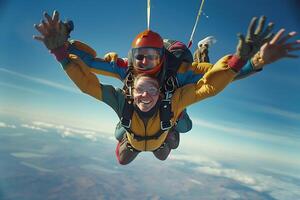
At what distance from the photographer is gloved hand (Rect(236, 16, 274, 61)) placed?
237cm

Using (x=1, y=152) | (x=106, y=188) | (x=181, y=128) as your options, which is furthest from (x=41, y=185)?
(x=181, y=128)

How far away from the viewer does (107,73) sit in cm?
419

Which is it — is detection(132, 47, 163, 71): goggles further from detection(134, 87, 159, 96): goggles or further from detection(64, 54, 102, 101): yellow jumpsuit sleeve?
detection(64, 54, 102, 101): yellow jumpsuit sleeve

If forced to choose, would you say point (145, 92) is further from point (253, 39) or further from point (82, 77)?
point (253, 39)

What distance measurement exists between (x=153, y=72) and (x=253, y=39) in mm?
1174

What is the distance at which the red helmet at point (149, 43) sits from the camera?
326cm

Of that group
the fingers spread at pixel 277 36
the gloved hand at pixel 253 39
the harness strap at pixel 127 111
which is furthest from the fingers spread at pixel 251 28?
the harness strap at pixel 127 111

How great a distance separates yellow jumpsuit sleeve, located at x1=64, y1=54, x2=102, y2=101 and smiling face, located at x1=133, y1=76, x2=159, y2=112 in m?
0.42

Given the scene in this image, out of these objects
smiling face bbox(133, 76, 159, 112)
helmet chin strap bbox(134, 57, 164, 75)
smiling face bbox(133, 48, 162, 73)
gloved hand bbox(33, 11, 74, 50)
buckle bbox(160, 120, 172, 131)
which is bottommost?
buckle bbox(160, 120, 172, 131)

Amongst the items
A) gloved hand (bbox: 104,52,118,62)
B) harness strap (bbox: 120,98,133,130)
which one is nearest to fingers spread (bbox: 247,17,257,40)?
harness strap (bbox: 120,98,133,130)

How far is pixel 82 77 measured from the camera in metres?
3.10

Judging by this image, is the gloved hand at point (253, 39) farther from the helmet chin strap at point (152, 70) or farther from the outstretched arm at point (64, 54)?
the outstretched arm at point (64, 54)

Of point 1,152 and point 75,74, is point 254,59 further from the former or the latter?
point 1,152

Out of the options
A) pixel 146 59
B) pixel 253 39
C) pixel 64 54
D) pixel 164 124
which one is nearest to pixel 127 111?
pixel 164 124
